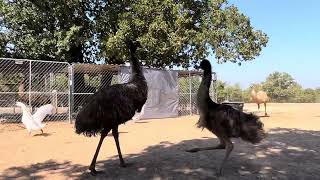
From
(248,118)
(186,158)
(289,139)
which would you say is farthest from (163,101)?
(248,118)

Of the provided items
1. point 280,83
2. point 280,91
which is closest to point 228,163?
point 280,91

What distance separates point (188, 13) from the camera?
853 inches

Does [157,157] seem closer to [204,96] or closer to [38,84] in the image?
[204,96]

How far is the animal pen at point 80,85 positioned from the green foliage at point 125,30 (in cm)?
114

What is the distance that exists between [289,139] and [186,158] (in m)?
4.30

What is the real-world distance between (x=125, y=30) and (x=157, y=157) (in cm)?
1220

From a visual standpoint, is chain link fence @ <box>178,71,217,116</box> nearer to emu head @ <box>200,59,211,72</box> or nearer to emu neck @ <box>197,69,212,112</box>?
emu head @ <box>200,59,211,72</box>

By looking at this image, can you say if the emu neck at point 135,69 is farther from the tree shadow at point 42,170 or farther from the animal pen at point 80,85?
the animal pen at point 80,85

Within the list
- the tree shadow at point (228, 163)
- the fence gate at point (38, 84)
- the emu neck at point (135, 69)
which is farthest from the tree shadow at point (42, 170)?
the fence gate at point (38, 84)

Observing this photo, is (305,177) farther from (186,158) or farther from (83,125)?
(83,125)

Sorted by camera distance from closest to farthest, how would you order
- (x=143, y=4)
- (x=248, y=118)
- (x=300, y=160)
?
(x=248, y=118)
(x=300, y=160)
(x=143, y=4)

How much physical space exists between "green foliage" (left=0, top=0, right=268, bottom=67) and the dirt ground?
7621mm

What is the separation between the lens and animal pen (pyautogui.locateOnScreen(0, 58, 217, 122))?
1836 centimetres

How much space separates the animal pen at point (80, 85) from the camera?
60.2 ft
